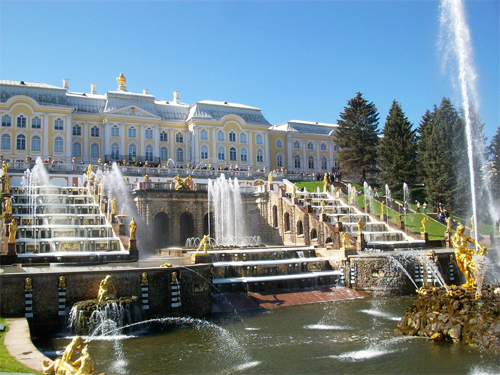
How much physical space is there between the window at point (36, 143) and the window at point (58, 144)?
1571 millimetres

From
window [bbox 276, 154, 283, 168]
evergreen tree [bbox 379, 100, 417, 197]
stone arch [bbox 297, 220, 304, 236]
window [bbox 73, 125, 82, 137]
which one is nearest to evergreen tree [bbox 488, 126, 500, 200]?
evergreen tree [bbox 379, 100, 417, 197]

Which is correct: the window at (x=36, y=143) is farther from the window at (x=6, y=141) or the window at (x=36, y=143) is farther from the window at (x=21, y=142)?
the window at (x=6, y=141)

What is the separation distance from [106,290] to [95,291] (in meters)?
1.07

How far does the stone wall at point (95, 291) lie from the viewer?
1697cm

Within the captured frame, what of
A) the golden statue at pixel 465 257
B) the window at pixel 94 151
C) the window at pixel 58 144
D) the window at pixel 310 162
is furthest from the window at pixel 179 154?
the golden statue at pixel 465 257

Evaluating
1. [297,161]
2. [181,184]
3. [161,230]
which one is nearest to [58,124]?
[181,184]

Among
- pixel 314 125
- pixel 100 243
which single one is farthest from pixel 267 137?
pixel 100 243

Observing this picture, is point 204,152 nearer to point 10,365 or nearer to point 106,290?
point 106,290

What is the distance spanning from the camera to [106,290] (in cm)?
1728

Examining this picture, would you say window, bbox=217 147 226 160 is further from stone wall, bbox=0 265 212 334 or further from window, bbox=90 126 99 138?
stone wall, bbox=0 265 212 334

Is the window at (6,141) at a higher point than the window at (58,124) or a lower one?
lower

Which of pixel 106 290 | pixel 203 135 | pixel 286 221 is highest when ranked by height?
pixel 203 135

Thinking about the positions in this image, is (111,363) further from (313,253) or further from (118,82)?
(118,82)

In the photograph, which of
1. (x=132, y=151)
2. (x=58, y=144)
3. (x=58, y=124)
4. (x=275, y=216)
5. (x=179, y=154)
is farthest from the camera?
(x=179, y=154)
